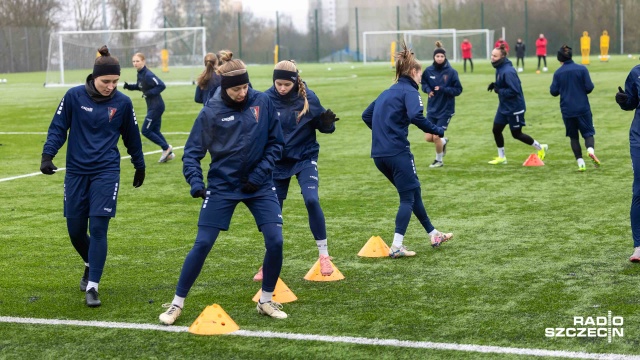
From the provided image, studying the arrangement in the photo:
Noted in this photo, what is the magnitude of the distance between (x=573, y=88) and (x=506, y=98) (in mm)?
1167

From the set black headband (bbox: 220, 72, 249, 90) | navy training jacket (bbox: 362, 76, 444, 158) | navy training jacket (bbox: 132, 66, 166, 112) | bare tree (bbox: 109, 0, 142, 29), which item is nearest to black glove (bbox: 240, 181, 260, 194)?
black headband (bbox: 220, 72, 249, 90)

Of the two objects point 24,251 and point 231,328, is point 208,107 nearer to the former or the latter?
point 231,328

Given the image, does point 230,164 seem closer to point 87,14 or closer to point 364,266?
point 364,266

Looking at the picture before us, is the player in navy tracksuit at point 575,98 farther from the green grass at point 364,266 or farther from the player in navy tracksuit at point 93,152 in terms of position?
the player in navy tracksuit at point 93,152

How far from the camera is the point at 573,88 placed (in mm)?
14727

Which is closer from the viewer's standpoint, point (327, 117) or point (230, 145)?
point (230, 145)

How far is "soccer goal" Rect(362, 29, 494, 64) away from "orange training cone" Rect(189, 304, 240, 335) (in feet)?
168

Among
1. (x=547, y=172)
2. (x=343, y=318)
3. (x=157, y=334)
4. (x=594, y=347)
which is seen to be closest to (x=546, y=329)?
(x=594, y=347)

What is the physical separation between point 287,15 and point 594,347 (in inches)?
2891

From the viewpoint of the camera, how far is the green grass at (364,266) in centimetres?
640

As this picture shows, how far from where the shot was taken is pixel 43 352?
6.22 metres

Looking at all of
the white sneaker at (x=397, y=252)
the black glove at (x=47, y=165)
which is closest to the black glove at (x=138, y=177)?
the black glove at (x=47, y=165)

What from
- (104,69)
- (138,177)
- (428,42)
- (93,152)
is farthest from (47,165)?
(428,42)

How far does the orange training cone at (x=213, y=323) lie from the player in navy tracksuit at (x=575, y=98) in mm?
9420
